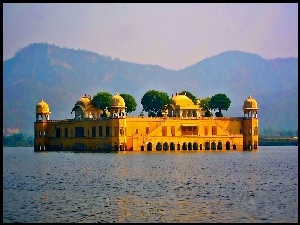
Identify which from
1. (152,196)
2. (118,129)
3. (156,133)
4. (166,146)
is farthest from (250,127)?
(152,196)

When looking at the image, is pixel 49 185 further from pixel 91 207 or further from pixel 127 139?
pixel 127 139

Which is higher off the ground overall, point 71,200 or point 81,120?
point 81,120

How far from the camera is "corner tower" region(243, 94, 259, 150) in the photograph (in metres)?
84.1

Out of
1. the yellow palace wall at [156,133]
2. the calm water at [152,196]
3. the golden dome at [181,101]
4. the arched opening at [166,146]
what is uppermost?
the golden dome at [181,101]

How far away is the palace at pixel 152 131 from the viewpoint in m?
79.7

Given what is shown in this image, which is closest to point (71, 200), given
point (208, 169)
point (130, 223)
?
point (130, 223)

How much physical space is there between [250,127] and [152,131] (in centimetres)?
1117

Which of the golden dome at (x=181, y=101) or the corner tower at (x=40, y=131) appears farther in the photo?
the corner tower at (x=40, y=131)

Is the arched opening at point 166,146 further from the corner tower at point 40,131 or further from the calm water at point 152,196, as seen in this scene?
the calm water at point 152,196

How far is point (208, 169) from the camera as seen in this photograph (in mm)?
46625

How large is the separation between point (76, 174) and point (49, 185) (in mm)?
7580

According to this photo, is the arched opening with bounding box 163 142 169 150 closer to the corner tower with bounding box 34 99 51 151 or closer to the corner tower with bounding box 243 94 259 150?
the corner tower with bounding box 243 94 259 150

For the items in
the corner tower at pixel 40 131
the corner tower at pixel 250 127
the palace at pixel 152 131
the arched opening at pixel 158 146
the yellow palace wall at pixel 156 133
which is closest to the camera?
the yellow palace wall at pixel 156 133

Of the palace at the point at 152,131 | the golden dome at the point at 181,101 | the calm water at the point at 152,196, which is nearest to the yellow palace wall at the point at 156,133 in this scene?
the palace at the point at 152,131
